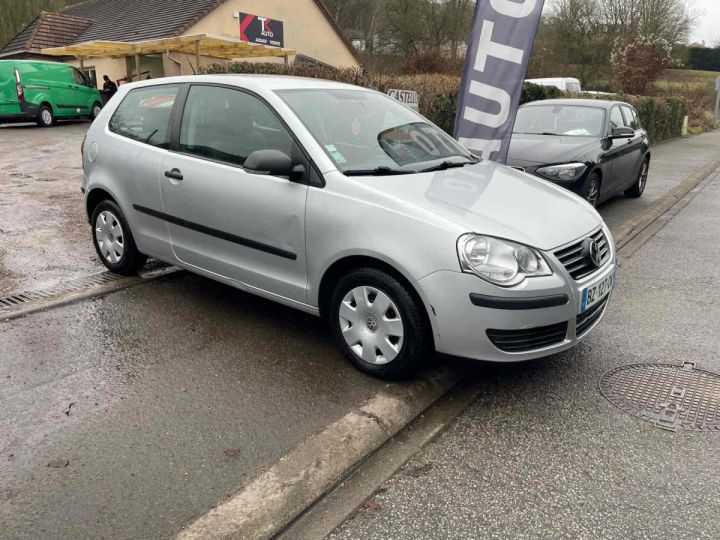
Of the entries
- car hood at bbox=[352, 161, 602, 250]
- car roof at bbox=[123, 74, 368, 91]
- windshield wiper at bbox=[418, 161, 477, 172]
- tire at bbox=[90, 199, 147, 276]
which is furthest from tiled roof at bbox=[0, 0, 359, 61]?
car hood at bbox=[352, 161, 602, 250]

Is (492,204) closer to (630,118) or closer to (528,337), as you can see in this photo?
(528,337)

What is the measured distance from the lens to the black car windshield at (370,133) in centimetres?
387

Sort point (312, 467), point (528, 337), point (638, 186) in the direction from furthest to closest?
point (638, 186), point (528, 337), point (312, 467)

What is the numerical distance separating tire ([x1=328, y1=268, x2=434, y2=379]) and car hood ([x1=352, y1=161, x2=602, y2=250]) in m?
0.44

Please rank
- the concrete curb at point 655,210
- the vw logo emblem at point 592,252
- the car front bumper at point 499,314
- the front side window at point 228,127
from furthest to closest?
the concrete curb at point 655,210
the front side window at point 228,127
the vw logo emblem at point 592,252
the car front bumper at point 499,314

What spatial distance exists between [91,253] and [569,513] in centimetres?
512

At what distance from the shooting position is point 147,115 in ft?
15.9

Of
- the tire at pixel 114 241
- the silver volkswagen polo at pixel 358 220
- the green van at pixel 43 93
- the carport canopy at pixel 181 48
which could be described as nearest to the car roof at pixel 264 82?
the silver volkswagen polo at pixel 358 220

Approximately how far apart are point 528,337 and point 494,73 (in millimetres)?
3935

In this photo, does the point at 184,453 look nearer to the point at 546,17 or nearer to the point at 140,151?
the point at 140,151

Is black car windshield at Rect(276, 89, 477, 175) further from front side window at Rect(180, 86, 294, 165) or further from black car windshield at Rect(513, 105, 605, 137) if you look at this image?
black car windshield at Rect(513, 105, 605, 137)

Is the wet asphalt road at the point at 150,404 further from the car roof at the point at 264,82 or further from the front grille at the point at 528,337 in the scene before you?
the car roof at the point at 264,82

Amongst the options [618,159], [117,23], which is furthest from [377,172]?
[117,23]

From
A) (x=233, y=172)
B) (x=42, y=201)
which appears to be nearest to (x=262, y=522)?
(x=233, y=172)
